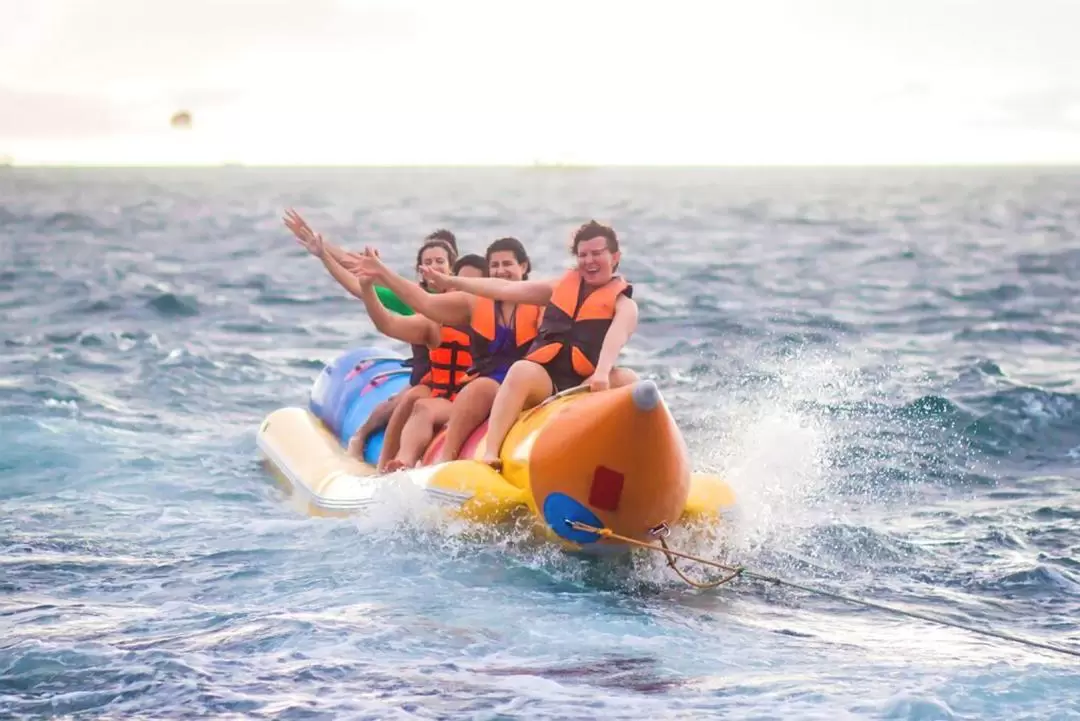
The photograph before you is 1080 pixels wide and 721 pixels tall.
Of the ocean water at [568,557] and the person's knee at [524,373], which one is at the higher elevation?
the person's knee at [524,373]

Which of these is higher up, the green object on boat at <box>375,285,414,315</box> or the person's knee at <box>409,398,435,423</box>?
the green object on boat at <box>375,285,414,315</box>

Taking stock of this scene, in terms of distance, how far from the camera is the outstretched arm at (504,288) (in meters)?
5.37

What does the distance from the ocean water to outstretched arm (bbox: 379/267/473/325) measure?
2.86 ft

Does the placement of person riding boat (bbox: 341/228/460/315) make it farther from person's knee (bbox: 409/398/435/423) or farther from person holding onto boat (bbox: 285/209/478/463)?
person's knee (bbox: 409/398/435/423)

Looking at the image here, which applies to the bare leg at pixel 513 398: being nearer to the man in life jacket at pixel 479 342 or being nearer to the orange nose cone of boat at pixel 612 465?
the man in life jacket at pixel 479 342

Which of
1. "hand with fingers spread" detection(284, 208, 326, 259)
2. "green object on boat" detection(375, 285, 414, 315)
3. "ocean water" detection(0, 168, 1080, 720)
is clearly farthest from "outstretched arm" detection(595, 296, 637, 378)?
"green object on boat" detection(375, 285, 414, 315)

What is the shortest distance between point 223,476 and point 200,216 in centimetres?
3101

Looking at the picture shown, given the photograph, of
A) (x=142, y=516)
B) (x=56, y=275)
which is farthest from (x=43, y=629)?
(x=56, y=275)

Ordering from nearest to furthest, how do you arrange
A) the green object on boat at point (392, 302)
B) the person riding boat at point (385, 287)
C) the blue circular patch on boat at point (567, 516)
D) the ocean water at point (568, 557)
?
the ocean water at point (568, 557)
the blue circular patch on boat at point (567, 516)
the person riding boat at point (385, 287)
the green object on boat at point (392, 302)

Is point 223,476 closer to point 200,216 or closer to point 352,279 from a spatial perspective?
point 352,279

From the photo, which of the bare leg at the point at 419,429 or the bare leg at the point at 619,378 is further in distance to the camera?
the bare leg at the point at 419,429

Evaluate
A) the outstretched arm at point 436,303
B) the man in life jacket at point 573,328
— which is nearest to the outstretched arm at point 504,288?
the man in life jacket at point 573,328

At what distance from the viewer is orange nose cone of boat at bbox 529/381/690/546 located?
14.5ft

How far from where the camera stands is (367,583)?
4.83 m
